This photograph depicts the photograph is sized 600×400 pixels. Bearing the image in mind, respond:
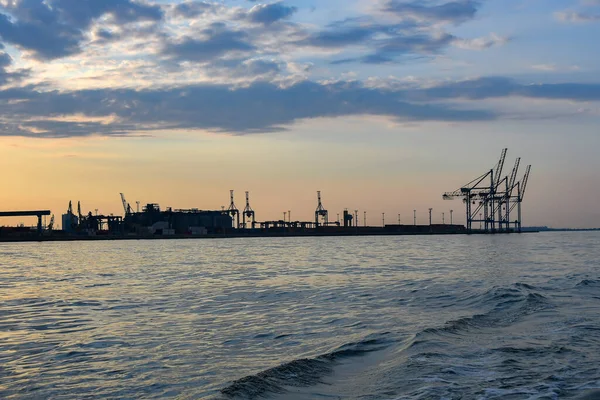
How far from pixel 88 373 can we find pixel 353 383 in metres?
4.51

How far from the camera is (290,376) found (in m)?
10.4

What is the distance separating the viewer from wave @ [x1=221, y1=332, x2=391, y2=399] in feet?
31.4

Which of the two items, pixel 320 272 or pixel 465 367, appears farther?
pixel 320 272

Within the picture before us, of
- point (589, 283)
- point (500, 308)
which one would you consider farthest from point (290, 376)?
point (589, 283)

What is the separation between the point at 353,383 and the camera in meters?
10.0

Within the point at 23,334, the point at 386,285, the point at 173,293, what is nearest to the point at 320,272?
the point at 386,285

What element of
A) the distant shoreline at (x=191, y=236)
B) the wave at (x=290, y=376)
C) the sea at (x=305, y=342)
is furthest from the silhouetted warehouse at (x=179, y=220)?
the wave at (x=290, y=376)

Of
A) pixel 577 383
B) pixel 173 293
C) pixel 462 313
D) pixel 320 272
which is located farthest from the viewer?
pixel 320 272

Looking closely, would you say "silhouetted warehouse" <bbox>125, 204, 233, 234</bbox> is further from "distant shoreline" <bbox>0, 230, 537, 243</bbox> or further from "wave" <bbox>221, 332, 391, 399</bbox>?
"wave" <bbox>221, 332, 391, 399</bbox>

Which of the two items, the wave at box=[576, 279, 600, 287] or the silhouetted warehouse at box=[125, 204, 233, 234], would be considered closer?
the wave at box=[576, 279, 600, 287]

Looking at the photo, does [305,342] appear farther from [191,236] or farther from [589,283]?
[191,236]

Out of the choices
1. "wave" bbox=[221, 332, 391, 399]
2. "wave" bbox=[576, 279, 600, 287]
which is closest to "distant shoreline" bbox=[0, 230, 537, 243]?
"wave" bbox=[576, 279, 600, 287]

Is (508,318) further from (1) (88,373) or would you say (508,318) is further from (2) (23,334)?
(2) (23,334)

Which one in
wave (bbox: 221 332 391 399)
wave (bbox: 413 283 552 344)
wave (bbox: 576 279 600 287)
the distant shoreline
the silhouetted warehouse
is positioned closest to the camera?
wave (bbox: 221 332 391 399)
